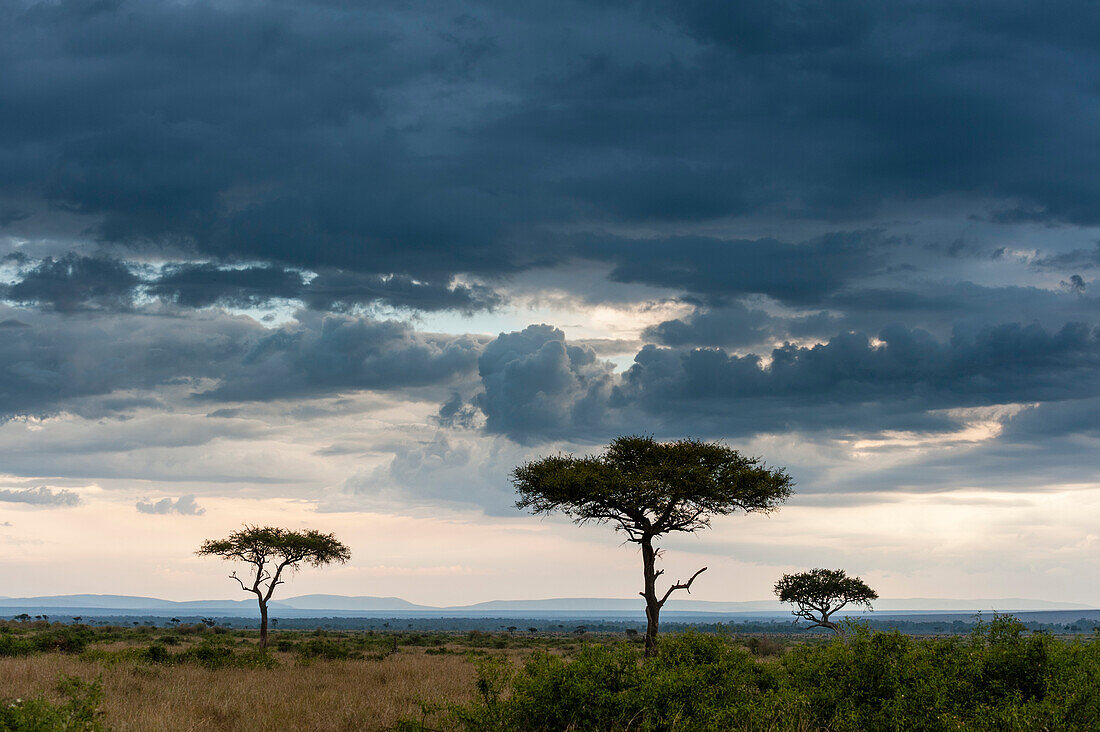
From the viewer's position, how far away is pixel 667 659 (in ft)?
49.2

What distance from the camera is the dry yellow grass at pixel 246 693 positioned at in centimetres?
1750

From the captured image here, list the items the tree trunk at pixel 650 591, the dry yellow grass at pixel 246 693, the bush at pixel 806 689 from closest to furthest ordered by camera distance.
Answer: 1. the bush at pixel 806 689
2. the dry yellow grass at pixel 246 693
3. the tree trunk at pixel 650 591

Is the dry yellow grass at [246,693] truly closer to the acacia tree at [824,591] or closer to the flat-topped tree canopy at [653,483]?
the flat-topped tree canopy at [653,483]

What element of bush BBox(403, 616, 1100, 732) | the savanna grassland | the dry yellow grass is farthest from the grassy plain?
bush BBox(403, 616, 1100, 732)

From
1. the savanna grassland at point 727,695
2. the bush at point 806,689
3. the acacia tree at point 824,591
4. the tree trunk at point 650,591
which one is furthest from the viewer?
the acacia tree at point 824,591

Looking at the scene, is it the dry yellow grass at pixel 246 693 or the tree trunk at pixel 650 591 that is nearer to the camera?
the dry yellow grass at pixel 246 693

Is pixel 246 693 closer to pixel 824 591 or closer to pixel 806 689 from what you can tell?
pixel 806 689

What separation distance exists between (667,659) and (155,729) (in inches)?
362

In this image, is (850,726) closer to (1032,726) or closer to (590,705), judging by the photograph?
(1032,726)

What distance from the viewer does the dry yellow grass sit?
1750 cm

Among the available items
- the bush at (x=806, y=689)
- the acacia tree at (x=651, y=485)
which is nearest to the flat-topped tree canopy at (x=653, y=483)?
the acacia tree at (x=651, y=485)

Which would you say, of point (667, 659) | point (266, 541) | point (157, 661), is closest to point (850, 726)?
point (667, 659)

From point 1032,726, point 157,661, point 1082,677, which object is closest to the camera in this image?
point 1032,726

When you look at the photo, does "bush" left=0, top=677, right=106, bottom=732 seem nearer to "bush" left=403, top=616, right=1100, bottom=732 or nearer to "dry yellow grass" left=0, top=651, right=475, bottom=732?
"dry yellow grass" left=0, top=651, right=475, bottom=732
